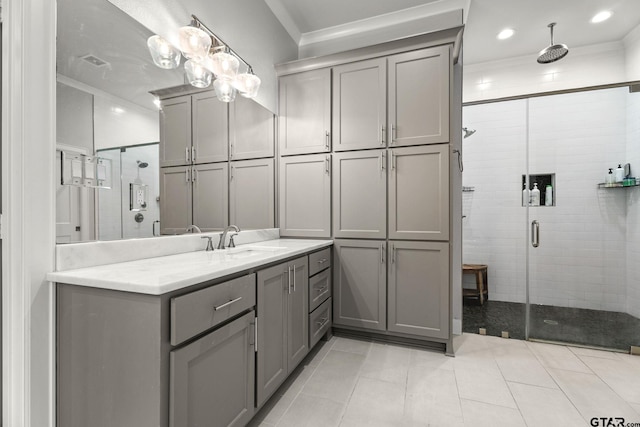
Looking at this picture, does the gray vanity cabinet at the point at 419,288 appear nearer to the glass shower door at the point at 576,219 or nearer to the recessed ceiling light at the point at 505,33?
the glass shower door at the point at 576,219

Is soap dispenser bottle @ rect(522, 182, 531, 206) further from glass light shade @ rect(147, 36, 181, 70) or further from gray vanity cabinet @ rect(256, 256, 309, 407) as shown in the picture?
glass light shade @ rect(147, 36, 181, 70)

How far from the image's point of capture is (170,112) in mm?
1701

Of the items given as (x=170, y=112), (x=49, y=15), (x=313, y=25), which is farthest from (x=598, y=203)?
(x=49, y=15)

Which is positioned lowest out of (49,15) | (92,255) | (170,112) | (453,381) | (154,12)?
(453,381)

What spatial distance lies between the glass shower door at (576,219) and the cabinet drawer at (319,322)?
188 centimetres

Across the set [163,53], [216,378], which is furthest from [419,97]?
Answer: [216,378]

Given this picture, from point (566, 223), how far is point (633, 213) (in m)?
0.49

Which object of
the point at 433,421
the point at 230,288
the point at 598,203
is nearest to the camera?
the point at 230,288

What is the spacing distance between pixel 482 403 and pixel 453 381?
0.77ft

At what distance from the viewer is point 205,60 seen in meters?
1.87

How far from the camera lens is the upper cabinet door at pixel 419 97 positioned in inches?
86.7

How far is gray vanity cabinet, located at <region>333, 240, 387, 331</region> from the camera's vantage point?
2.39m

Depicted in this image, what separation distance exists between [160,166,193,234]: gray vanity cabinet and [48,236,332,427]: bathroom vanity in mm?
356

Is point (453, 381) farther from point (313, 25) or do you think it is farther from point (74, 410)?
point (313, 25)
